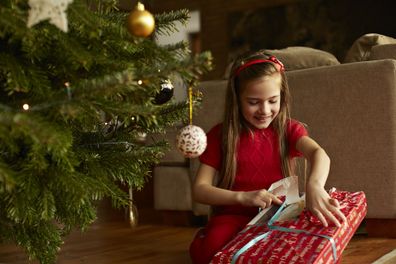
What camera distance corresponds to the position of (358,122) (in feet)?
6.07

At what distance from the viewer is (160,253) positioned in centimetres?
167

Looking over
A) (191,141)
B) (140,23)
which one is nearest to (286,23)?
(191,141)

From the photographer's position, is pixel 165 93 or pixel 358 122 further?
pixel 358 122

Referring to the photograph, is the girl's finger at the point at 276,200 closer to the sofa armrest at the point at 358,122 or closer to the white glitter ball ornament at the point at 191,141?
the white glitter ball ornament at the point at 191,141

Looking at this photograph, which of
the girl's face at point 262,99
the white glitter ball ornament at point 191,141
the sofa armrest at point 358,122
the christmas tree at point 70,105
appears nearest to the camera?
the christmas tree at point 70,105

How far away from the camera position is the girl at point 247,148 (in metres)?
1.35

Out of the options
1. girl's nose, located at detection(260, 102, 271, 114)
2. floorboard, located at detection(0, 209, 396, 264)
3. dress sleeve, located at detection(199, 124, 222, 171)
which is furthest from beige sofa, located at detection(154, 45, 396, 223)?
girl's nose, located at detection(260, 102, 271, 114)

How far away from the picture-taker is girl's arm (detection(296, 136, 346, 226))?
1.15 m

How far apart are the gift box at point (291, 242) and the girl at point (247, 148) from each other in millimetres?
151

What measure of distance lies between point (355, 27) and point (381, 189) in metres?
3.86

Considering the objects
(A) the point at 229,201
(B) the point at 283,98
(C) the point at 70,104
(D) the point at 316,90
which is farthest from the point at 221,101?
(C) the point at 70,104

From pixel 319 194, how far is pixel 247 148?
0.33 metres

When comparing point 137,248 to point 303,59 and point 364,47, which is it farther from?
point 364,47

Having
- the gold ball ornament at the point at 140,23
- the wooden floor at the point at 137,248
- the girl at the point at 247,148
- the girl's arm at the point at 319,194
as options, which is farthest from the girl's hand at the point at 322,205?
the gold ball ornament at the point at 140,23
